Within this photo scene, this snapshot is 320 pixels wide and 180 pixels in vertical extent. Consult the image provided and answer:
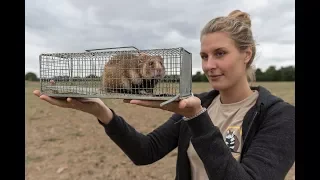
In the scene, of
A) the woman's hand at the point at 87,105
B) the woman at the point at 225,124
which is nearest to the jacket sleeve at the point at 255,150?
the woman at the point at 225,124

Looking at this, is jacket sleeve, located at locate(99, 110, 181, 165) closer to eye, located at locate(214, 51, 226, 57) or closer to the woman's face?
the woman's face

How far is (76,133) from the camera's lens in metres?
8.69

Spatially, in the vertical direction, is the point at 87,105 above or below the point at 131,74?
below

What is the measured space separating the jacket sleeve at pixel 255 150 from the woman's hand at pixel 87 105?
0.63m

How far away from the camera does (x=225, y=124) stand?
6.72ft

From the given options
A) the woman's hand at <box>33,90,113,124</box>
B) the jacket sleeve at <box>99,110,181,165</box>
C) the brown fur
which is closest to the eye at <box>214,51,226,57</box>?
the brown fur

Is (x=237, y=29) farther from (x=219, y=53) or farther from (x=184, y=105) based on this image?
(x=184, y=105)

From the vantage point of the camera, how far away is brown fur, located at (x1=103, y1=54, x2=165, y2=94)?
1925mm

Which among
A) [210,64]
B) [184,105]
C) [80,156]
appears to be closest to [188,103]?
[184,105]

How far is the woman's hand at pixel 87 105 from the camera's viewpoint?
187 cm

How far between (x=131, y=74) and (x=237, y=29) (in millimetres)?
707
